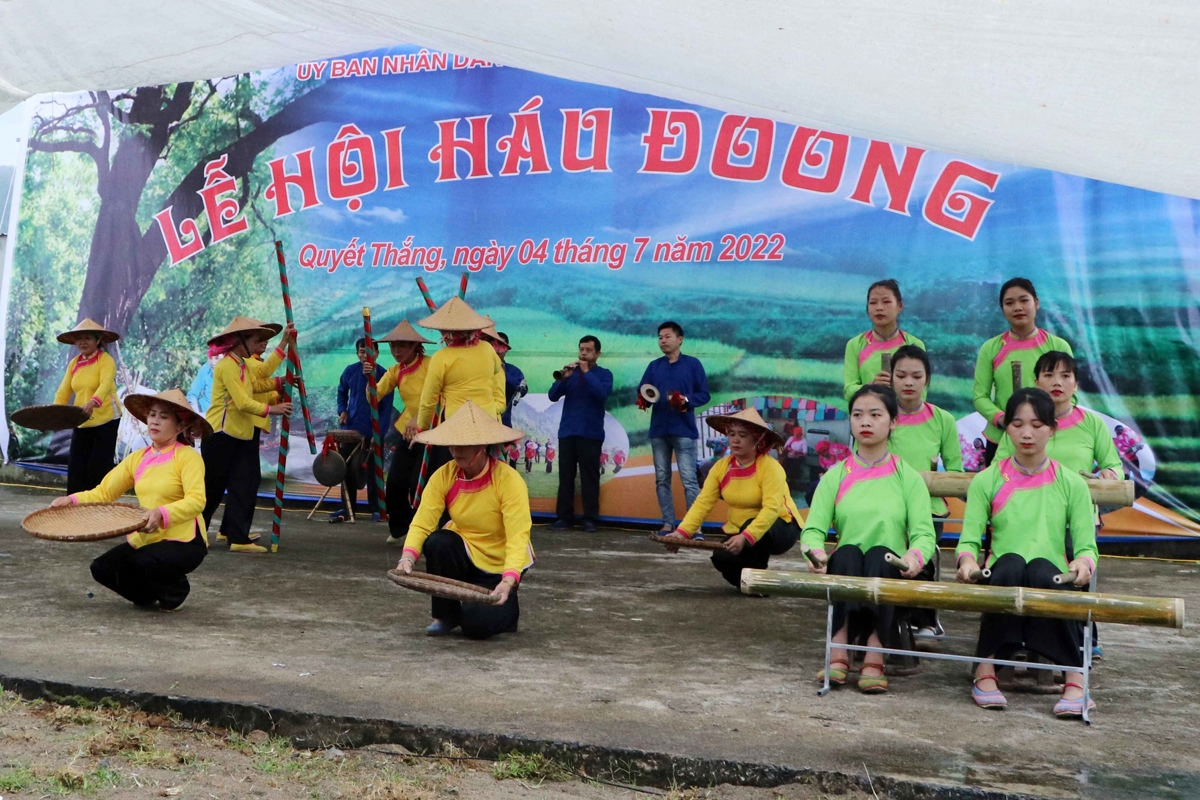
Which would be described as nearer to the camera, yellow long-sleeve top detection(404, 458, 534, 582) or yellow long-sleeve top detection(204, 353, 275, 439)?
yellow long-sleeve top detection(404, 458, 534, 582)

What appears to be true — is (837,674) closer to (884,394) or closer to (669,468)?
(884,394)

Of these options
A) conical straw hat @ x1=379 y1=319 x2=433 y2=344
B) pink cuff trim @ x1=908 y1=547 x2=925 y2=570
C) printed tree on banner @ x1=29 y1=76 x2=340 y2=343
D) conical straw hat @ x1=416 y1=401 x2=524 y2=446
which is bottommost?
pink cuff trim @ x1=908 y1=547 x2=925 y2=570

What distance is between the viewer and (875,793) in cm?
343

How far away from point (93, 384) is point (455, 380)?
2.98 m

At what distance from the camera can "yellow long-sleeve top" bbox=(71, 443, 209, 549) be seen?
5652mm

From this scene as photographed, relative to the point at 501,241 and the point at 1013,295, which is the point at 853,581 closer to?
the point at 1013,295

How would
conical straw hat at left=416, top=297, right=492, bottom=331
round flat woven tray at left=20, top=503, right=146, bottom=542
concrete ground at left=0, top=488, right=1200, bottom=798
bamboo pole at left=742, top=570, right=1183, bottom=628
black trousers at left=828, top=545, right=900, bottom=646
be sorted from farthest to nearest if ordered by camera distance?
conical straw hat at left=416, top=297, right=492, bottom=331, round flat woven tray at left=20, top=503, right=146, bottom=542, black trousers at left=828, top=545, right=900, bottom=646, bamboo pole at left=742, top=570, right=1183, bottom=628, concrete ground at left=0, top=488, right=1200, bottom=798

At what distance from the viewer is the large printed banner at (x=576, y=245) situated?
337 inches

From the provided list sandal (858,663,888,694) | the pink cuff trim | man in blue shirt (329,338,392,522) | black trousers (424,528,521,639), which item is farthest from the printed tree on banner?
sandal (858,663,888,694)

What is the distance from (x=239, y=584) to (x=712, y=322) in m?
4.40

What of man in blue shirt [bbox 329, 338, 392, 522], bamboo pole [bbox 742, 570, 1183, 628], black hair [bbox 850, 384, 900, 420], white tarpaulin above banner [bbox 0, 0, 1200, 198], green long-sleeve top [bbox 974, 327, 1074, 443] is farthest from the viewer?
man in blue shirt [bbox 329, 338, 392, 522]

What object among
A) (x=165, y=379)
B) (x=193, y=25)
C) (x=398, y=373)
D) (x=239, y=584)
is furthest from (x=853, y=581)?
(x=165, y=379)

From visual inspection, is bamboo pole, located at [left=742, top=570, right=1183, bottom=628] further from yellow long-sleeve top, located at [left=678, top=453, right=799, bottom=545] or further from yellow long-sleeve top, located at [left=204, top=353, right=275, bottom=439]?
yellow long-sleeve top, located at [left=204, top=353, right=275, bottom=439]

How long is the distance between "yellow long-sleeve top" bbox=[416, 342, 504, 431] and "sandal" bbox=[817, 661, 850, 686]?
3795 millimetres
